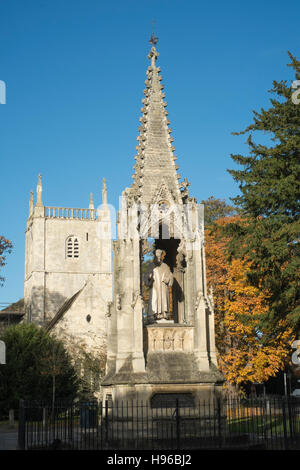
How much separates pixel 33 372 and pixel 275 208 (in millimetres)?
→ 20705

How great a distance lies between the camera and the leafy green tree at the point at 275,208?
17.5 m

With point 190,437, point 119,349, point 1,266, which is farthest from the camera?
point 1,266

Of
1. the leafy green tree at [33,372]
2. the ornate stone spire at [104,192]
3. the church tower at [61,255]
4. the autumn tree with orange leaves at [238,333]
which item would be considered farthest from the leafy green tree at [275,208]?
the ornate stone spire at [104,192]

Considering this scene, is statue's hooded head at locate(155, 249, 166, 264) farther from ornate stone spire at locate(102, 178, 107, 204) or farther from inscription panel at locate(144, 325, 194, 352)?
ornate stone spire at locate(102, 178, 107, 204)

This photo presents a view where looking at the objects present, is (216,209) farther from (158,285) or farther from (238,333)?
(158,285)

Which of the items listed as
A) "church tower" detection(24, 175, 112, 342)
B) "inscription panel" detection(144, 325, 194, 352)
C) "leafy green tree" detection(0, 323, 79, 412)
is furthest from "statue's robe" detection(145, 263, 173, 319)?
"church tower" detection(24, 175, 112, 342)

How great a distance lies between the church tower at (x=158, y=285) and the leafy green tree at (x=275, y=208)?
3146mm

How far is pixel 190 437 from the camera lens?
509 inches

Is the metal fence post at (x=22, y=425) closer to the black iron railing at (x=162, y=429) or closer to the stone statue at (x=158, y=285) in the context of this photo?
the black iron railing at (x=162, y=429)

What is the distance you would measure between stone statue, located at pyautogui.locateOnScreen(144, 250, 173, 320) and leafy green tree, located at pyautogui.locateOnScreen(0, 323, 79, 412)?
1814 cm
